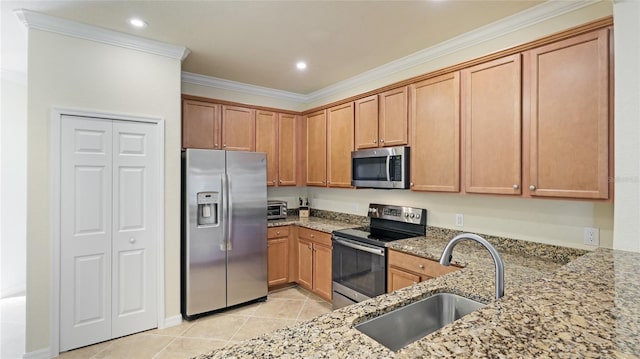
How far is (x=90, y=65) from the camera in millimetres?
2678

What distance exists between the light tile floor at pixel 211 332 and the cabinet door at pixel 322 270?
0.16m

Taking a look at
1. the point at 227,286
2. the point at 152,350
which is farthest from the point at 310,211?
the point at 152,350

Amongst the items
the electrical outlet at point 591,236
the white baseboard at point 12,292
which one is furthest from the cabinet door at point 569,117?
the white baseboard at point 12,292

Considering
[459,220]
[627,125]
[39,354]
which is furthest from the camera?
[459,220]

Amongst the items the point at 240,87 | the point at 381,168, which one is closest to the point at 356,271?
the point at 381,168

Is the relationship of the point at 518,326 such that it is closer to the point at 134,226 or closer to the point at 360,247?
the point at 360,247

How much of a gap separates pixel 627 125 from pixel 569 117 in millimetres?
322

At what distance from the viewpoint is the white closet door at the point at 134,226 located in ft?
9.24

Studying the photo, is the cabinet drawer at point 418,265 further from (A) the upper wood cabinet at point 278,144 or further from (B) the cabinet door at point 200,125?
(B) the cabinet door at point 200,125

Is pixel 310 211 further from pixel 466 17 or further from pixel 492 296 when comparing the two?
pixel 492 296

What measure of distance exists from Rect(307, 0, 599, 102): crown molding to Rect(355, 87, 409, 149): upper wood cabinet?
38 cm

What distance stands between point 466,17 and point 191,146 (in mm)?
3126

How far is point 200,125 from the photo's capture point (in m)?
3.73

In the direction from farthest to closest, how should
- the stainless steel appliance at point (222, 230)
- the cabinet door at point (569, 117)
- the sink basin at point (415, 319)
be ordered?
1. the stainless steel appliance at point (222, 230)
2. the cabinet door at point (569, 117)
3. the sink basin at point (415, 319)
